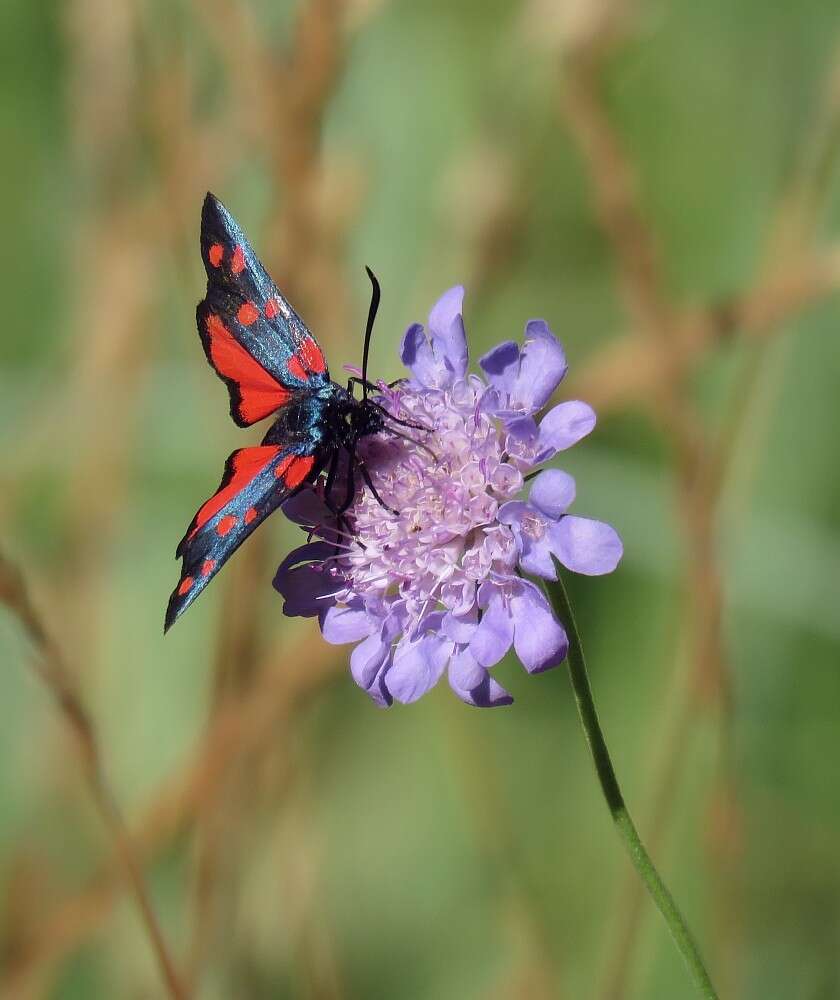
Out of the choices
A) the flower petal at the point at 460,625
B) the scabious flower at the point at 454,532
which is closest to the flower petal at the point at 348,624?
the scabious flower at the point at 454,532

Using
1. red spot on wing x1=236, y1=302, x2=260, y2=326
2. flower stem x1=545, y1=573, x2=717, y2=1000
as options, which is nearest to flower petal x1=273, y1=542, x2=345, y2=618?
red spot on wing x1=236, y1=302, x2=260, y2=326

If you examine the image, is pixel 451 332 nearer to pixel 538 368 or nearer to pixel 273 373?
pixel 538 368

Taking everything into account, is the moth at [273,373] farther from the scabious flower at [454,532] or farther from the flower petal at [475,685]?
the flower petal at [475,685]

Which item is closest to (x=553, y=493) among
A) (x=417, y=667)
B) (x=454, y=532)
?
(x=454, y=532)

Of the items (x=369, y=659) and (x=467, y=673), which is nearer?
(x=467, y=673)

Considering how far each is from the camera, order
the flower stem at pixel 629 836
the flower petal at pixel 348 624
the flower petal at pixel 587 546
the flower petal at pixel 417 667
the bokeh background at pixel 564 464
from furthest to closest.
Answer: the bokeh background at pixel 564 464, the flower petal at pixel 348 624, the flower petal at pixel 417 667, the flower petal at pixel 587 546, the flower stem at pixel 629 836
